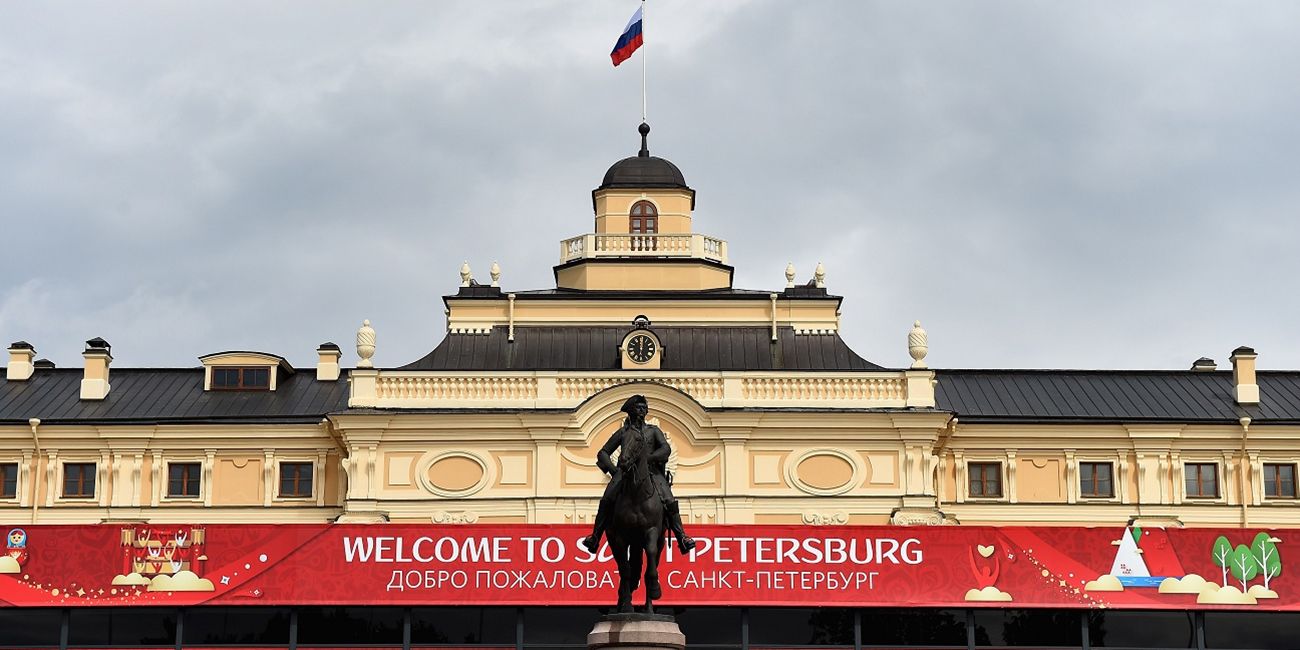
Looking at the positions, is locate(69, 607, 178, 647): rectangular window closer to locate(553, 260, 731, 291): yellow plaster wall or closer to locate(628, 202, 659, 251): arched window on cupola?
locate(553, 260, 731, 291): yellow plaster wall

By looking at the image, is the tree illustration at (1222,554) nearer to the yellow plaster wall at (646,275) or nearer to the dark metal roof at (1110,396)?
the dark metal roof at (1110,396)

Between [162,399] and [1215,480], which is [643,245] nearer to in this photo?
[162,399]

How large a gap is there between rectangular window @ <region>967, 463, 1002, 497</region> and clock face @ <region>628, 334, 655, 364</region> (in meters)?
10.8

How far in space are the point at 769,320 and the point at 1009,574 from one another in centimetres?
1732

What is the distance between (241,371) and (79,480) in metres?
6.31

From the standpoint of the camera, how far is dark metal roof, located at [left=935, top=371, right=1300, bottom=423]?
5872 centimetres

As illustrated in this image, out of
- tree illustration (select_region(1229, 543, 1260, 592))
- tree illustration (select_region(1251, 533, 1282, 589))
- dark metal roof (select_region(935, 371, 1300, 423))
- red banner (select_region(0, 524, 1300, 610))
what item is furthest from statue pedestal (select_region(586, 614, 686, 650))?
dark metal roof (select_region(935, 371, 1300, 423))

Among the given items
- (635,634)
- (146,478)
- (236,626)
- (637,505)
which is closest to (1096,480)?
(236,626)

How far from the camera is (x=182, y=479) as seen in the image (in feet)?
191

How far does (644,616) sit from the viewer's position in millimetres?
28438

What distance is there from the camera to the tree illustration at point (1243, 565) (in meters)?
42.6

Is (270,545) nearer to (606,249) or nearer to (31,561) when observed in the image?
(31,561)

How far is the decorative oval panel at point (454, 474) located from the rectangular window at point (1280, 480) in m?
24.2

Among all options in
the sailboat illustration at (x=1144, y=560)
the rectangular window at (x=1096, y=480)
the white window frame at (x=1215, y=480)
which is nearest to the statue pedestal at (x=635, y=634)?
the sailboat illustration at (x=1144, y=560)
